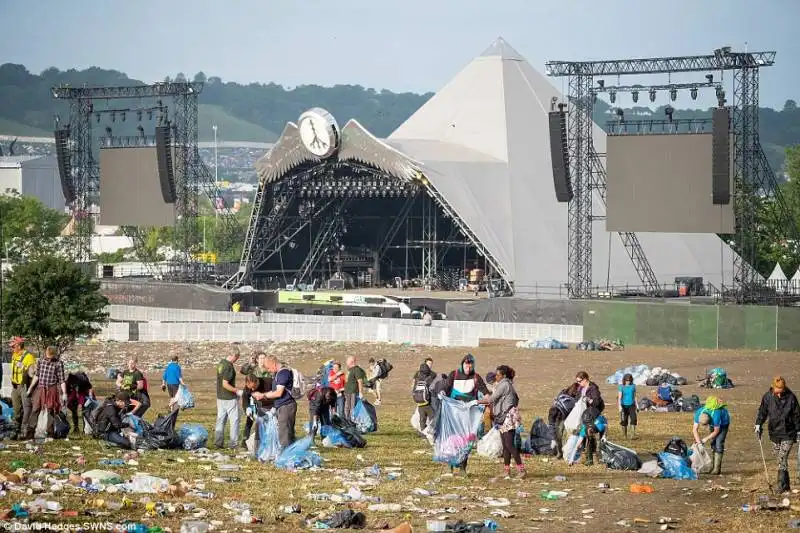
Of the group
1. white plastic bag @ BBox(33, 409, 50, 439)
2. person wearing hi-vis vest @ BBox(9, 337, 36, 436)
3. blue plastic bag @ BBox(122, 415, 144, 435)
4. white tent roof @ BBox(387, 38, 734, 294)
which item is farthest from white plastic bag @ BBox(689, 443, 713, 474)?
white tent roof @ BBox(387, 38, 734, 294)

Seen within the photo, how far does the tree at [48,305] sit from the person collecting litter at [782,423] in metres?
31.3

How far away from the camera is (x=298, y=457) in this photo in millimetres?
19203

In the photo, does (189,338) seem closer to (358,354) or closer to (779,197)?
(358,354)

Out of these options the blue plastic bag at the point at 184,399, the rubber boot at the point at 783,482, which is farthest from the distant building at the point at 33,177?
the rubber boot at the point at 783,482

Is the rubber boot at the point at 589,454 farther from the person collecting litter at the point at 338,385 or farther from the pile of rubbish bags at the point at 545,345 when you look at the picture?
the pile of rubbish bags at the point at 545,345

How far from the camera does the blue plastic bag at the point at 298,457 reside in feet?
62.8

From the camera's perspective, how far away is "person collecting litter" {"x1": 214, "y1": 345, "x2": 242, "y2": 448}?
2080 centimetres

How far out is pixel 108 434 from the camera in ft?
67.0

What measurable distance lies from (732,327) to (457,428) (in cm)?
2946

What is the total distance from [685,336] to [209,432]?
2677 centimetres

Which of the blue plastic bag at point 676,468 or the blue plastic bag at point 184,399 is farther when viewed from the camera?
the blue plastic bag at point 184,399

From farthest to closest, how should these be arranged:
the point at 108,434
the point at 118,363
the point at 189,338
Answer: the point at 189,338 < the point at 118,363 < the point at 108,434

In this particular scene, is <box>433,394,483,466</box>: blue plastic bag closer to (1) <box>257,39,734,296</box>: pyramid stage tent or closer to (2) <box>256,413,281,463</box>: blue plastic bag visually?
(2) <box>256,413,281,463</box>: blue plastic bag

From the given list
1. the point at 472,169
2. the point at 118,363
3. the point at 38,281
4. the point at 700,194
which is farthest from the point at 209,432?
the point at 472,169
